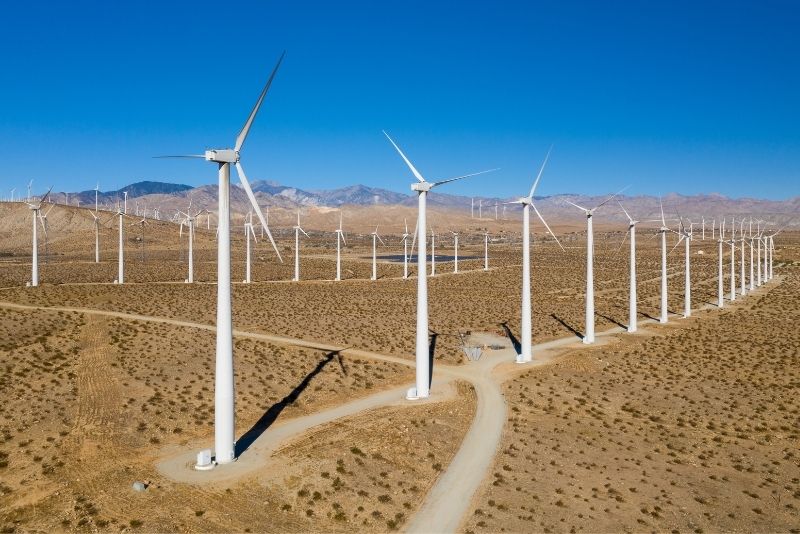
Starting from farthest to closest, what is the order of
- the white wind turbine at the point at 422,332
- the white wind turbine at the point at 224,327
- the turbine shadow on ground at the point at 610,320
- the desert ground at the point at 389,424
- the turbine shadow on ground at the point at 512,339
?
1. the turbine shadow on ground at the point at 610,320
2. the turbine shadow on ground at the point at 512,339
3. the white wind turbine at the point at 422,332
4. the white wind turbine at the point at 224,327
5. the desert ground at the point at 389,424

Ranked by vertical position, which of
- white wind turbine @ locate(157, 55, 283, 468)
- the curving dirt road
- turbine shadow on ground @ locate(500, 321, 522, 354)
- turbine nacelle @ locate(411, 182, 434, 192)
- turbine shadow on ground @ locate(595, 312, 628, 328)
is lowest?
the curving dirt road

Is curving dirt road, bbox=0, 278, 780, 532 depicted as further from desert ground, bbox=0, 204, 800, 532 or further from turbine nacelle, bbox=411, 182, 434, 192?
turbine nacelle, bbox=411, 182, 434, 192

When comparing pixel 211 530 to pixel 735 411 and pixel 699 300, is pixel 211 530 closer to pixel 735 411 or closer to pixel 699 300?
pixel 735 411

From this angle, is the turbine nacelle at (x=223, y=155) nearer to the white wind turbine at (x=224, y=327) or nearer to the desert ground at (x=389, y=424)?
the white wind turbine at (x=224, y=327)

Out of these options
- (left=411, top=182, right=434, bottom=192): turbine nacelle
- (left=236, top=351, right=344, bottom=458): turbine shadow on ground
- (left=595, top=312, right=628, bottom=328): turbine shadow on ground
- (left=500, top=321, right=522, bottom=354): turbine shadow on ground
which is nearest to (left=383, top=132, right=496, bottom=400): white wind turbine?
(left=411, top=182, right=434, bottom=192): turbine nacelle

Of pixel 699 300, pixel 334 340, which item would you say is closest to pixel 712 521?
pixel 334 340

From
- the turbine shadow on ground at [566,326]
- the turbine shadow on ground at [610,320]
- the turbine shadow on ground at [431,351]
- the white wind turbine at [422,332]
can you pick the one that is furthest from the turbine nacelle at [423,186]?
the turbine shadow on ground at [610,320]
